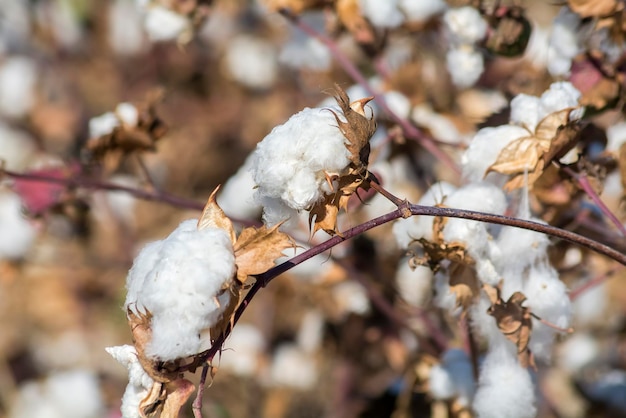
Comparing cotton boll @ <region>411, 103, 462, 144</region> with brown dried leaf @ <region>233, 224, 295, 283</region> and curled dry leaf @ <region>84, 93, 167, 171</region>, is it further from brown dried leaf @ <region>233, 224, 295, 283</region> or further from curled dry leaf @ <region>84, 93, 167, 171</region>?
brown dried leaf @ <region>233, 224, 295, 283</region>

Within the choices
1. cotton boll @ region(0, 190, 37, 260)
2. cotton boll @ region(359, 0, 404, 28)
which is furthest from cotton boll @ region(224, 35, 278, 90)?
cotton boll @ region(359, 0, 404, 28)

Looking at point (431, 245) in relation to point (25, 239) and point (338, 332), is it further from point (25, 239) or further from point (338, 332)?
point (25, 239)

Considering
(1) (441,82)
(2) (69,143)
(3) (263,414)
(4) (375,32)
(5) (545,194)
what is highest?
(2) (69,143)

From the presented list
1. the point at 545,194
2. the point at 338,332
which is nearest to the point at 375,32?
the point at 545,194

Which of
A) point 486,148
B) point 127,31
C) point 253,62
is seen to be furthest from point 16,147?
point 486,148

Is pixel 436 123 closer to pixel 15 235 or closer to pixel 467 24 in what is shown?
pixel 467 24

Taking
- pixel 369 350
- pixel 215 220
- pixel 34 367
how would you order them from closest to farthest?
pixel 215 220, pixel 369 350, pixel 34 367

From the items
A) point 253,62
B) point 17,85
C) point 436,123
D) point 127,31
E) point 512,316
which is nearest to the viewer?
point 512,316
